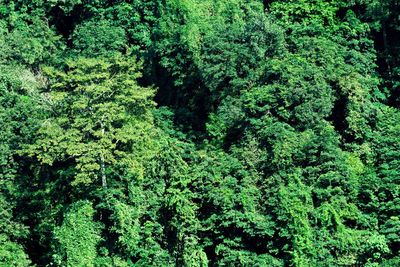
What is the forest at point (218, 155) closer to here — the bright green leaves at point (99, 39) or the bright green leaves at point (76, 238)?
the bright green leaves at point (76, 238)

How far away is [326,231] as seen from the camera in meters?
28.7

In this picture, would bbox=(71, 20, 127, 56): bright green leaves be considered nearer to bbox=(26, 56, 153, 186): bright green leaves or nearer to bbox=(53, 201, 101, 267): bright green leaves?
bbox=(26, 56, 153, 186): bright green leaves

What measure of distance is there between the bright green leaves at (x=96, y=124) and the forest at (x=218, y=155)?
7 cm

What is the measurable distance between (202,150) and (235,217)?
14.8 feet

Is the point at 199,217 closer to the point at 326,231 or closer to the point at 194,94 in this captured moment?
the point at 326,231

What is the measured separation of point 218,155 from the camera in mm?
31859

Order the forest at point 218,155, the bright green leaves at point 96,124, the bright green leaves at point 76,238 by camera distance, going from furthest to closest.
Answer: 1. the forest at point 218,155
2. the bright green leaves at point 76,238
3. the bright green leaves at point 96,124

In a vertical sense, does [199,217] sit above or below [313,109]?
below

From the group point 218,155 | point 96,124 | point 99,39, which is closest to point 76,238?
point 96,124

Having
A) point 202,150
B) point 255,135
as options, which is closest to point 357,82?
point 255,135

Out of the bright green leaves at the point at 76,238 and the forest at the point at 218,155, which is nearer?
the bright green leaves at the point at 76,238

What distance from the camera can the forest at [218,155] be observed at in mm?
28750

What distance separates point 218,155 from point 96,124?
18.6ft

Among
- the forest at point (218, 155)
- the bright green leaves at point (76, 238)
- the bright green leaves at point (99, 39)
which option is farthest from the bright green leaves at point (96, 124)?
the bright green leaves at point (99, 39)
